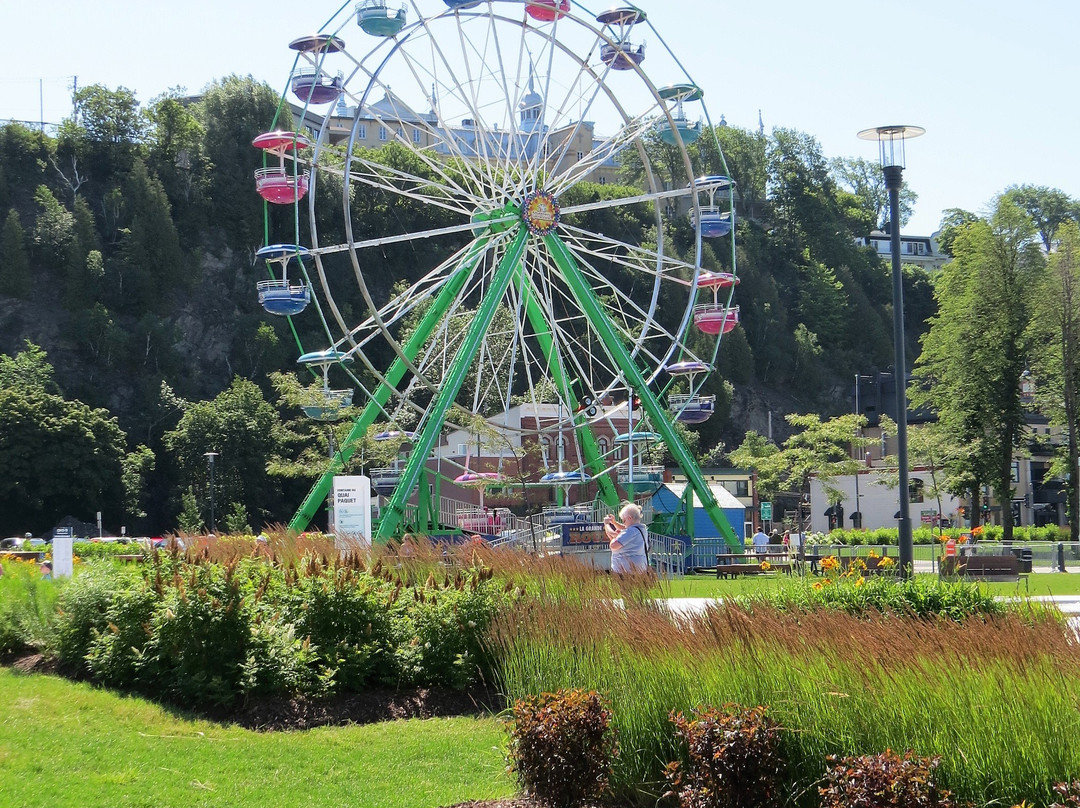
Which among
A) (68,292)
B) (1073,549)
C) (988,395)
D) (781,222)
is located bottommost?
(1073,549)

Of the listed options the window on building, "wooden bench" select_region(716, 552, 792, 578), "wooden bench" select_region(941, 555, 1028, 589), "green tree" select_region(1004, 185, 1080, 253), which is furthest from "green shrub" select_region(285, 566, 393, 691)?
"green tree" select_region(1004, 185, 1080, 253)

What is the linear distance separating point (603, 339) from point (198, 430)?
53.2 meters

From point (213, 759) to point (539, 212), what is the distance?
966 inches

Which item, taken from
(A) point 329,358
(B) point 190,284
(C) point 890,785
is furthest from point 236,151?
(C) point 890,785

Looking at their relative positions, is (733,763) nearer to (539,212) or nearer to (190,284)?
(539,212)

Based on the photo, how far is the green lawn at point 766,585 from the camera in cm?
1337

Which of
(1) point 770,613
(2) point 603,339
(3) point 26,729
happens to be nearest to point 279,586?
(3) point 26,729

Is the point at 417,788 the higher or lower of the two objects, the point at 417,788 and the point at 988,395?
the lower

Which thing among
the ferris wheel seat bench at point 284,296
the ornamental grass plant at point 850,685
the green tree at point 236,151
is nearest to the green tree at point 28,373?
the green tree at point 236,151

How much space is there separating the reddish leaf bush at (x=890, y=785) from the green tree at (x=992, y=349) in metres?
57.8

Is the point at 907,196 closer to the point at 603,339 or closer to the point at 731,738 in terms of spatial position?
the point at 603,339

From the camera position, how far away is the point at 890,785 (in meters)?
6.23

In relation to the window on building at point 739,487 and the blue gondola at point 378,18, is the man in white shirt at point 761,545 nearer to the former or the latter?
the blue gondola at point 378,18

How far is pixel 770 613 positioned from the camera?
9281 millimetres
